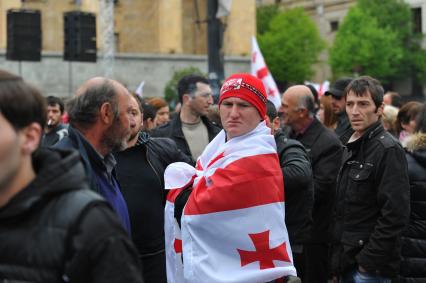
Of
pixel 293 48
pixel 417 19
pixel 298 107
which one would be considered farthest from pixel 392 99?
pixel 417 19

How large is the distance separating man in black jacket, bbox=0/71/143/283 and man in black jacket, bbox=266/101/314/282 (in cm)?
310

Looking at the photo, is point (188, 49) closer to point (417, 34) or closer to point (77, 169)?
point (417, 34)

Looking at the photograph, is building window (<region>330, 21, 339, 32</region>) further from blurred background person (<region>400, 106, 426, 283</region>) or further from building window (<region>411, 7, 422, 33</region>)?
blurred background person (<region>400, 106, 426, 283</region>)

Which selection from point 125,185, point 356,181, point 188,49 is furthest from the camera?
point 188,49

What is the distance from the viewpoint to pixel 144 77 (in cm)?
4478

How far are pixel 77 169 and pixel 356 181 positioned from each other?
133 inches

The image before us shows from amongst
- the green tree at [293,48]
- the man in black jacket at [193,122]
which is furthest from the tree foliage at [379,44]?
the man in black jacket at [193,122]

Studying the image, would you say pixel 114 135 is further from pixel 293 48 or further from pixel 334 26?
pixel 334 26

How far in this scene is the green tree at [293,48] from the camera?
58000 millimetres

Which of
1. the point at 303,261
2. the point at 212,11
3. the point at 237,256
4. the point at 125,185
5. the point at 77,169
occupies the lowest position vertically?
the point at 303,261

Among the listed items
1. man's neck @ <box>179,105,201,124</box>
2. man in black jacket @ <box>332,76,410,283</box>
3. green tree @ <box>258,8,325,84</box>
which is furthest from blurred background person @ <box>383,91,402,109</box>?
green tree @ <box>258,8,325,84</box>

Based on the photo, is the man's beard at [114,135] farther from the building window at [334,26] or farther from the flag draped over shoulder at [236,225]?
the building window at [334,26]

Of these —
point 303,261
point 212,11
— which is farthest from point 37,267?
point 212,11

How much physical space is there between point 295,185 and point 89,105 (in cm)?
201
